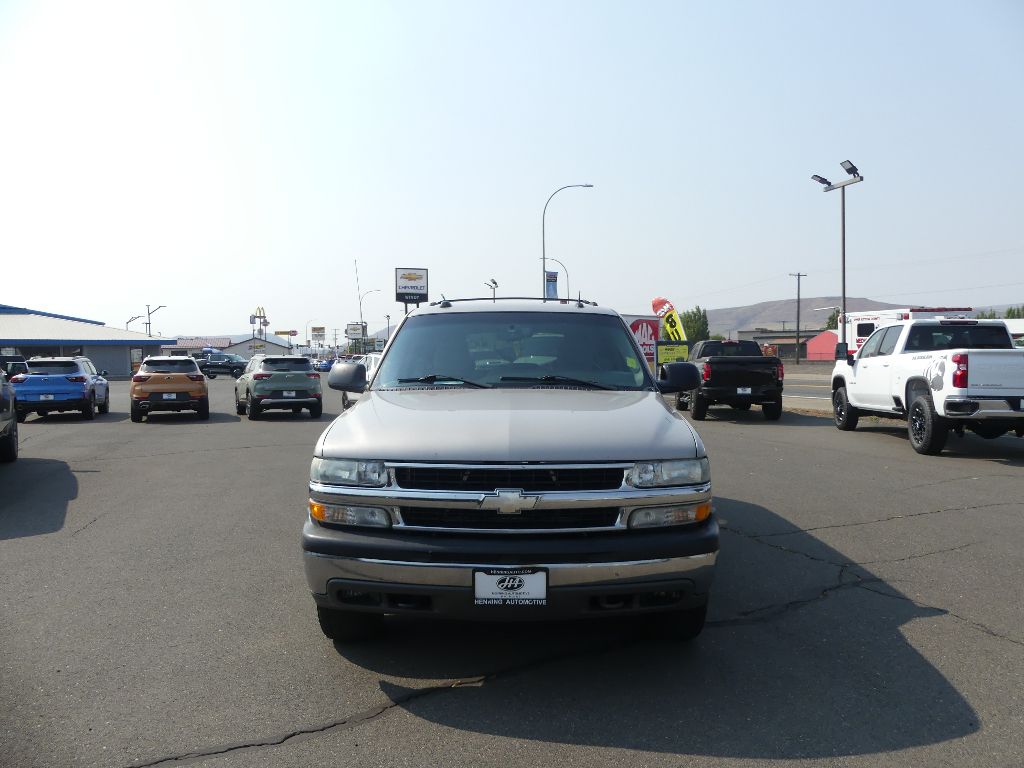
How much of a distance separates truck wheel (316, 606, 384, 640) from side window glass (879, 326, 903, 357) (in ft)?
38.7

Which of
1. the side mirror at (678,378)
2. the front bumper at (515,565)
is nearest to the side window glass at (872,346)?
the side mirror at (678,378)

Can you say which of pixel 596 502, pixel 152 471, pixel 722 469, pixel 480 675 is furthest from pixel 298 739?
pixel 152 471

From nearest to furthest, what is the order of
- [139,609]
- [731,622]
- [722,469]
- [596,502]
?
[596,502] < [731,622] < [139,609] < [722,469]

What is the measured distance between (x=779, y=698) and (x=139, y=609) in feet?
12.3

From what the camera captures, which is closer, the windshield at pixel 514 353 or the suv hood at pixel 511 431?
the suv hood at pixel 511 431

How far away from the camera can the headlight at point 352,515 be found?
3697 millimetres

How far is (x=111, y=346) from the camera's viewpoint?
7519 cm

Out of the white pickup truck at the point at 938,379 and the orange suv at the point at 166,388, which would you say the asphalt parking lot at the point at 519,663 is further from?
the orange suv at the point at 166,388

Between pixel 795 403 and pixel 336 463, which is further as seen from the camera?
pixel 795 403

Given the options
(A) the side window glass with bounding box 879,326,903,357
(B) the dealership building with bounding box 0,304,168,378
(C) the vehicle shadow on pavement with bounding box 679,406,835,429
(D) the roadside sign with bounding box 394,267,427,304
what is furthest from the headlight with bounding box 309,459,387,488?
(D) the roadside sign with bounding box 394,267,427,304

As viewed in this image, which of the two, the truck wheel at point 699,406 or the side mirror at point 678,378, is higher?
the side mirror at point 678,378

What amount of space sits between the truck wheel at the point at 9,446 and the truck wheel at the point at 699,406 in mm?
12745

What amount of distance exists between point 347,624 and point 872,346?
1278cm

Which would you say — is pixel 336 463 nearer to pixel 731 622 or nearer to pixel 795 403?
pixel 731 622
